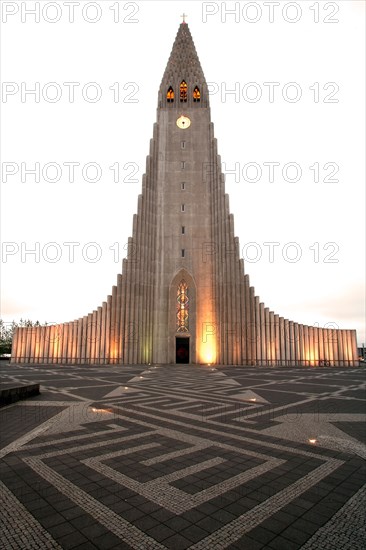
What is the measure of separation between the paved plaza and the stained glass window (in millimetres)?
29881

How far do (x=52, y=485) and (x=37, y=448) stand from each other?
6.56 ft

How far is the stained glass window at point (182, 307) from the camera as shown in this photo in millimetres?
40125

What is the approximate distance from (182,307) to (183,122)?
26.1m

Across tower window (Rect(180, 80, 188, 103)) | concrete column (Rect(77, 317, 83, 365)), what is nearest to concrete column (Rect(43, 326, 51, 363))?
concrete column (Rect(77, 317, 83, 365))

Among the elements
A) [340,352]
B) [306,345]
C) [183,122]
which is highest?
[183,122]

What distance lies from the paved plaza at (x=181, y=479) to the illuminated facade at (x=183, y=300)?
91.6ft

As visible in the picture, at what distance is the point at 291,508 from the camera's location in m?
4.36

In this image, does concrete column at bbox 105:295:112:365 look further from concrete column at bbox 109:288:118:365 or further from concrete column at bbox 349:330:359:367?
concrete column at bbox 349:330:359:367

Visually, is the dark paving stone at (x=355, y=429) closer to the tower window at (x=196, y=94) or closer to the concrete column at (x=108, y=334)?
the concrete column at (x=108, y=334)

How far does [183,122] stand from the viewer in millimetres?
45188

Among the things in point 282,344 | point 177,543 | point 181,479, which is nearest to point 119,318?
point 282,344

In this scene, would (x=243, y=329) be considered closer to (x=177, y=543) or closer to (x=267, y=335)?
(x=267, y=335)

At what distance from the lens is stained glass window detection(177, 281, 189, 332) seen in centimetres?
4012

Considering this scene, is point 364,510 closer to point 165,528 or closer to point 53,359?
point 165,528
